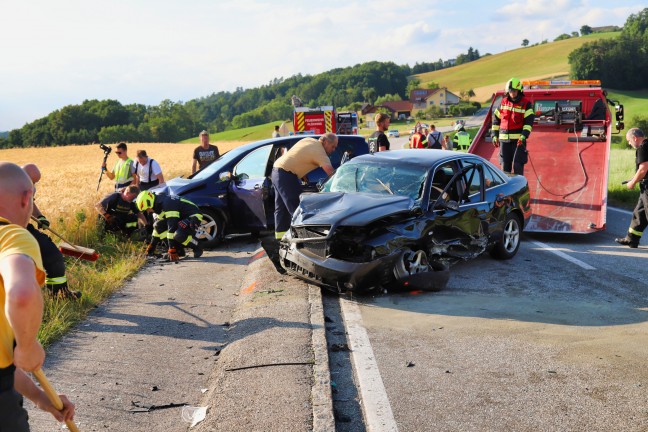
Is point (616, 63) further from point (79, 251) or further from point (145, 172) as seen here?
point (79, 251)

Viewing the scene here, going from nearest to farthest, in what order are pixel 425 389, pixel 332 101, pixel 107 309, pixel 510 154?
pixel 425 389 < pixel 107 309 < pixel 510 154 < pixel 332 101

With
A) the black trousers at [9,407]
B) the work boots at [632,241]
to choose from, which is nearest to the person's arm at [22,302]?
the black trousers at [9,407]

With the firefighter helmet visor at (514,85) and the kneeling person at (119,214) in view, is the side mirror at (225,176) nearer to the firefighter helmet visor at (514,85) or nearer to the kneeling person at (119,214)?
the kneeling person at (119,214)

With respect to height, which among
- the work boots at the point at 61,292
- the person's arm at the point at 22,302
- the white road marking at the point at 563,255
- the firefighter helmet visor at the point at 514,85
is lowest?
the white road marking at the point at 563,255

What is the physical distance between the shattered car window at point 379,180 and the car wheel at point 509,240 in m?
1.73

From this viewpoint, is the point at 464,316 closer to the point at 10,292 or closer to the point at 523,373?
the point at 523,373

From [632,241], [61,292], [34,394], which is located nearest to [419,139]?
[632,241]

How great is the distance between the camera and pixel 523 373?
16.5ft

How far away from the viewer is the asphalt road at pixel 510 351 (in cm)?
436

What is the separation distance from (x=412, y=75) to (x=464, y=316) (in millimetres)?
180401

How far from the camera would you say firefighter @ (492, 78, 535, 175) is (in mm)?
11953

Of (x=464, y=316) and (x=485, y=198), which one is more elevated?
(x=485, y=198)

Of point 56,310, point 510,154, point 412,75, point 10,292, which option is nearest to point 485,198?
point 510,154

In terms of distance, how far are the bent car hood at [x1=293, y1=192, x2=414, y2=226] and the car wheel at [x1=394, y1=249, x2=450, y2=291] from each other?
55 centimetres
